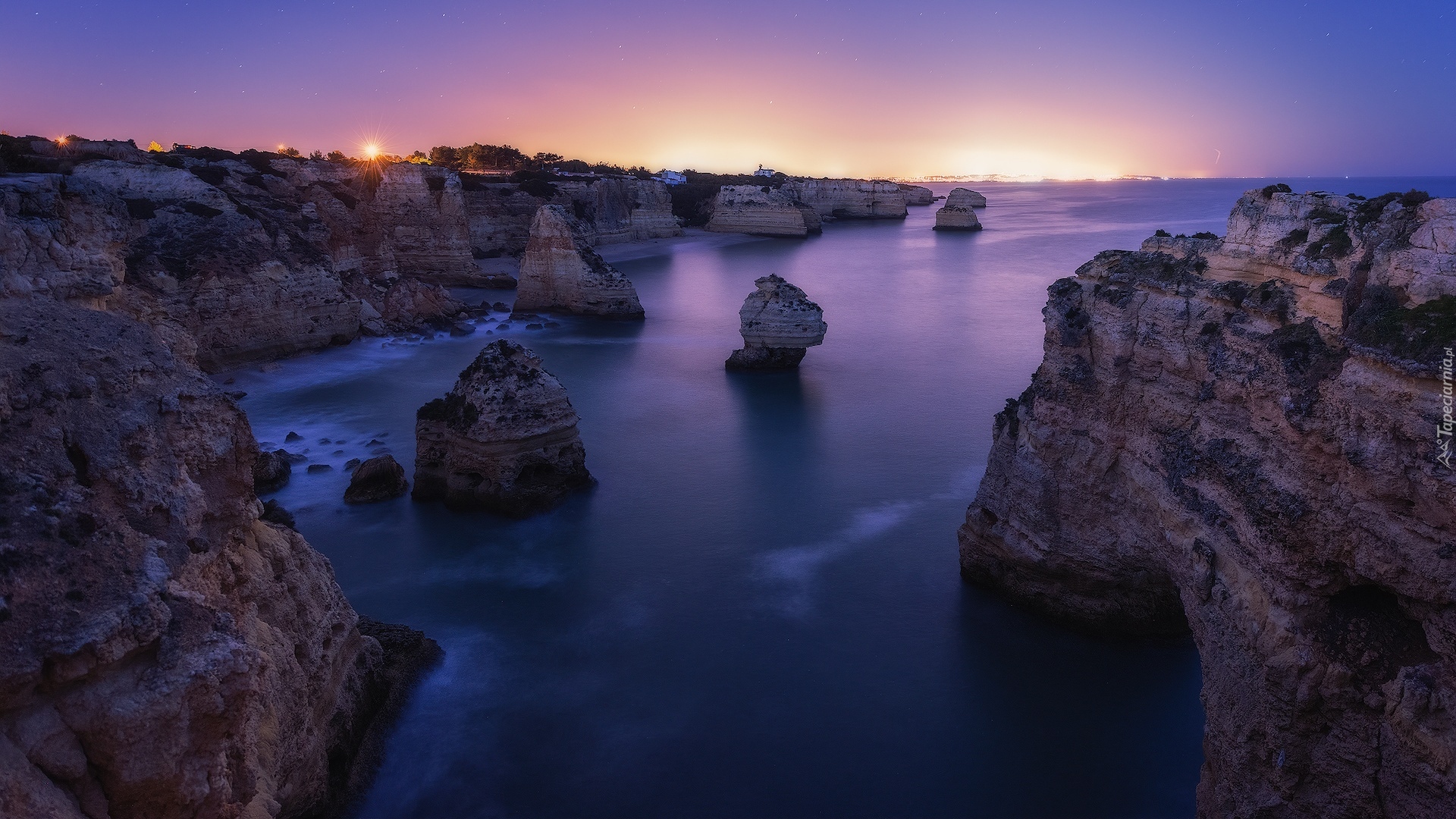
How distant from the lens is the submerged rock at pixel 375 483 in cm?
1670

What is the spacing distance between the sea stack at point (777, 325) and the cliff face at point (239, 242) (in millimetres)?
15031

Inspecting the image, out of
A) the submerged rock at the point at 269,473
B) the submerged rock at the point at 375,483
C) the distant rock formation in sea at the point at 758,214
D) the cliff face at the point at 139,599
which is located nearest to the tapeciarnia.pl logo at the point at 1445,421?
the cliff face at the point at 139,599

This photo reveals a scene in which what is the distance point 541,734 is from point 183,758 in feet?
19.1

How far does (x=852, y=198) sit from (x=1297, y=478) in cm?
10273

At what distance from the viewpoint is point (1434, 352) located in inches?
212

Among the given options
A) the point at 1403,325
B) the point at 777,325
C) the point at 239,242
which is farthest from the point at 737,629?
the point at 239,242

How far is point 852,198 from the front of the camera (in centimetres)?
10481

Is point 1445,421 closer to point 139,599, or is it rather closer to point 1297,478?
point 1297,478

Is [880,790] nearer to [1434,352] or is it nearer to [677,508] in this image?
[1434,352]

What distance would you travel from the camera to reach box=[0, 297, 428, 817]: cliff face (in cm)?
434

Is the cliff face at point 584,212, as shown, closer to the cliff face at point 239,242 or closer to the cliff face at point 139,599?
the cliff face at point 239,242

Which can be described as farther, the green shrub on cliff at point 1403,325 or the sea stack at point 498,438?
the sea stack at point 498,438

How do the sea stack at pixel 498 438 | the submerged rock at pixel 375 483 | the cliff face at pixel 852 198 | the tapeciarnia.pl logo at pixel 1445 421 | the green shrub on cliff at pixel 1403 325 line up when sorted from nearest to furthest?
the tapeciarnia.pl logo at pixel 1445 421
the green shrub on cliff at pixel 1403 325
the sea stack at pixel 498 438
the submerged rock at pixel 375 483
the cliff face at pixel 852 198

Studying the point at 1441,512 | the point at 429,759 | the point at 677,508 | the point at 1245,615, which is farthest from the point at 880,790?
the point at 677,508
